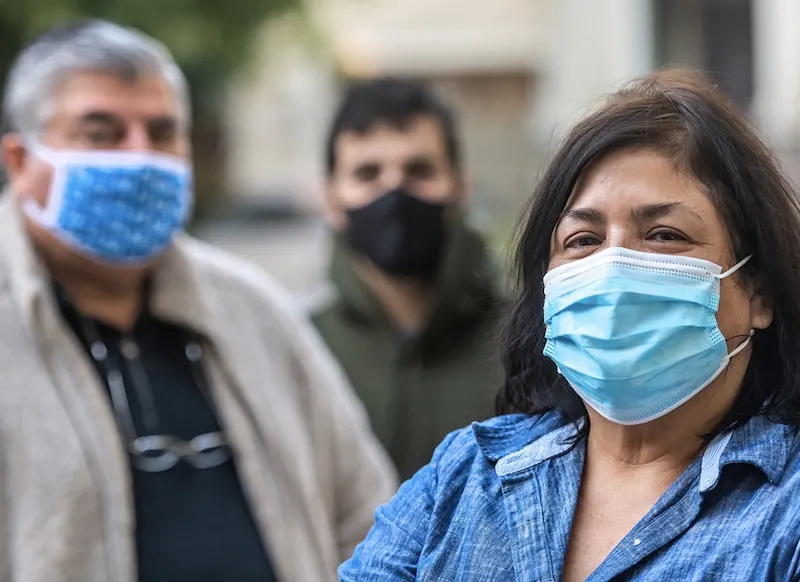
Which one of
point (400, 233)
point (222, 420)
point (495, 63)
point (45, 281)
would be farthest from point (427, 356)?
point (495, 63)

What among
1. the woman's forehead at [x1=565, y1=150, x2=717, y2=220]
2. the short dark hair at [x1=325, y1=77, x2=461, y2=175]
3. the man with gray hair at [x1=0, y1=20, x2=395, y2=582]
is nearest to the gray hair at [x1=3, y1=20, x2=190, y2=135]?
the man with gray hair at [x1=0, y1=20, x2=395, y2=582]

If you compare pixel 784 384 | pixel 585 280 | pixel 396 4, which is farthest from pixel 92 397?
pixel 396 4

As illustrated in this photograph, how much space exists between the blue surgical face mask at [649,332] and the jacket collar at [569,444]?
0.33 feet

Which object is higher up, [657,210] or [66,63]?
[66,63]

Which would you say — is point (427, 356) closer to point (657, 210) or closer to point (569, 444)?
point (569, 444)

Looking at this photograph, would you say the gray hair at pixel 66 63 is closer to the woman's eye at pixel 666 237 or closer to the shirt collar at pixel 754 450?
the woman's eye at pixel 666 237

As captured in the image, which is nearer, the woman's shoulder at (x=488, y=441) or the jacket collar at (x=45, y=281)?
the woman's shoulder at (x=488, y=441)

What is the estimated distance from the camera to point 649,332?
5.98ft

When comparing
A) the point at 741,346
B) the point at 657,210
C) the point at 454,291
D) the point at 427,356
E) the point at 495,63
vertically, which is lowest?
the point at 495,63

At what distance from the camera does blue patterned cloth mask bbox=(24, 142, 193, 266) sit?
9.70ft

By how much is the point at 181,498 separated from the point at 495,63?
788 inches

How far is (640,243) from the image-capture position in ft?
5.94

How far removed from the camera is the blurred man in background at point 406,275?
3.35 metres

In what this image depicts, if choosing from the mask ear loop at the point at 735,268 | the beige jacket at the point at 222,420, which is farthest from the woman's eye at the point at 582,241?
the beige jacket at the point at 222,420
